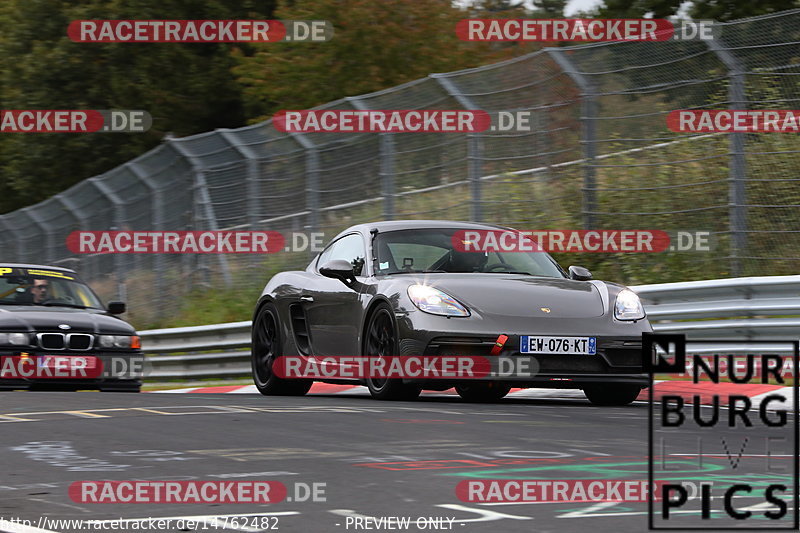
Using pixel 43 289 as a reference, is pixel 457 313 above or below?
below

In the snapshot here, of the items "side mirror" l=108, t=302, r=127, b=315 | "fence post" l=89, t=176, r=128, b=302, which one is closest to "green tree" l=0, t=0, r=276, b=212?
"fence post" l=89, t=176, r=128, b=302

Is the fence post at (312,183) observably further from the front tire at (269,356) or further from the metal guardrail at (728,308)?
the metal guardrail at (728,308)

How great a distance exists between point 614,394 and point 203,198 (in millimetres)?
11966

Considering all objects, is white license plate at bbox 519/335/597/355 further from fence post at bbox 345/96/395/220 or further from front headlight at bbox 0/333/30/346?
fence post at bbox 345/96/395/220

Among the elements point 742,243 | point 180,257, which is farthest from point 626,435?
point 180,257

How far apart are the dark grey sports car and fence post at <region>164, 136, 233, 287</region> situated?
9.38 m

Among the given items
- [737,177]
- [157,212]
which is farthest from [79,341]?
[157,212]

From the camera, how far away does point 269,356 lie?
1209 centimetres

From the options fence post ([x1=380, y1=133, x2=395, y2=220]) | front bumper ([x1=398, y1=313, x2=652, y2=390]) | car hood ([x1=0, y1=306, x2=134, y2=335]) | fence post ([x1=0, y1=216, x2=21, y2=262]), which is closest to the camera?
front bumper ([x1=398, y1=313, x2=652, y2=390])

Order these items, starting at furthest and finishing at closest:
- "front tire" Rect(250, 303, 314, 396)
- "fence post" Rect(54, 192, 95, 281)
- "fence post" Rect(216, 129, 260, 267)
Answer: "fence post" Rect(54, 192, 95, 281) → "fence post" Rect(216, 129, 260, 267) → "front tire" Rect(250, 303, 314, 396)

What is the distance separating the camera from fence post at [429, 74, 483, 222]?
15.6 meters

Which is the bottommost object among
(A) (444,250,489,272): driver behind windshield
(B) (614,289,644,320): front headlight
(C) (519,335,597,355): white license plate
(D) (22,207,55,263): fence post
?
(C) (519,335,597,355): white license plate

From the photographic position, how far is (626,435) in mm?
7824

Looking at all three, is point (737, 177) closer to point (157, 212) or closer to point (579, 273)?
point (579, 273)
